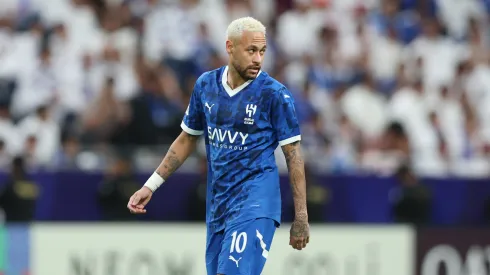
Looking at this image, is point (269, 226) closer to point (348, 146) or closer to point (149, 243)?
point (149, 243)

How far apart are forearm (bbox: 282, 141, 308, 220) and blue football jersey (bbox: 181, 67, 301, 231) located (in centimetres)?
7

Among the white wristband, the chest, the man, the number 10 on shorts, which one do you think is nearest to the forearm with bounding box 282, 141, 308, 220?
the man

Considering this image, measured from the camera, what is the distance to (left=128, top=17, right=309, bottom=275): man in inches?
316

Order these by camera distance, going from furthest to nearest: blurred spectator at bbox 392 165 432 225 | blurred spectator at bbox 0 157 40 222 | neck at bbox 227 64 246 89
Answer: blurred spectator at bbox 392 165 432 225 → blurred spectator at bbox 0 157 40 222 → neck at bbox 227 64 246 89

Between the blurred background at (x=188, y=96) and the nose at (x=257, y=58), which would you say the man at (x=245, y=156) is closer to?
the nose at (x=257, y=58)

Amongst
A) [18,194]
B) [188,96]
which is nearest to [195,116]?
[18,194]

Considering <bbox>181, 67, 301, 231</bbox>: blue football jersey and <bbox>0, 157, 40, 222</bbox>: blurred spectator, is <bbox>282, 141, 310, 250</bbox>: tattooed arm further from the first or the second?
<bbox>0, 157, 40, 222</bbox>: blurred spectator

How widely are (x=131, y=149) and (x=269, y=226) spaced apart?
629cm

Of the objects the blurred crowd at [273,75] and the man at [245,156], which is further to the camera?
the blurred crowd at [273,75]

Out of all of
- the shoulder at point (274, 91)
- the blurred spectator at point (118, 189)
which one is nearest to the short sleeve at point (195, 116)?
the shoulder at point (274, 91)

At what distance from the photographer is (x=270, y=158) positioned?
8.25 meters

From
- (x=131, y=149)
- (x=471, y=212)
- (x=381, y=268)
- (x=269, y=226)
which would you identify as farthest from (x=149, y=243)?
(x=269, y=226)

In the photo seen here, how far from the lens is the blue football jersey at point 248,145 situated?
26.6ft

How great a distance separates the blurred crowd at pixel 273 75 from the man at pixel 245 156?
605cm
